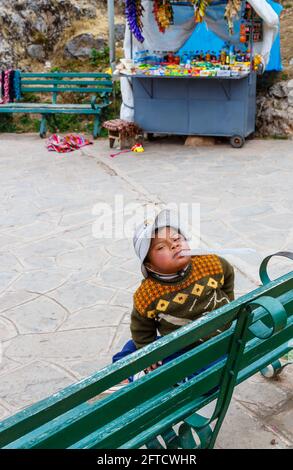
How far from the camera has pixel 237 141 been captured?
368 inches

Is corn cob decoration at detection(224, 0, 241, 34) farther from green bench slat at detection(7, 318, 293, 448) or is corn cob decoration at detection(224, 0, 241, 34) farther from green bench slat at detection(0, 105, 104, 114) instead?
green bench slat at detection(7, 318, 293, 448)

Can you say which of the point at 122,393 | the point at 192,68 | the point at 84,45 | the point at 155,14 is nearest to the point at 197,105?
the point at 192,68

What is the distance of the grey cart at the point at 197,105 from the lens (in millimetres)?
9203

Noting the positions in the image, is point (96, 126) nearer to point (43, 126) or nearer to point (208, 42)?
point (43, 126)

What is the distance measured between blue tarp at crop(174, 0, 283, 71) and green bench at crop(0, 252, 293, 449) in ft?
26.0

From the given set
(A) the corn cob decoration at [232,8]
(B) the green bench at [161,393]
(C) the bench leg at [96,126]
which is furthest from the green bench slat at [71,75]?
(B) the green bench at [161,393]

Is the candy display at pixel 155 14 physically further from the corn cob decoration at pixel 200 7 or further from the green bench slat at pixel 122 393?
the green bench slat at pixel 122 393

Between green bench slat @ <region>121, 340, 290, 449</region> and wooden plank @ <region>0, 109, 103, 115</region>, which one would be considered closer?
green bench slat @ <region>121, 340, 290, 449</region>

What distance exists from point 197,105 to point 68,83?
2.85m

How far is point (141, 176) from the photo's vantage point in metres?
7.95

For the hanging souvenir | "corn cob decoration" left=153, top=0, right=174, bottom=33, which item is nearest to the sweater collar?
"corn cob decoration" left=153, top=0, right=174, bottom=33

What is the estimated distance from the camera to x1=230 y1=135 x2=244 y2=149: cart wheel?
9.31 meters
